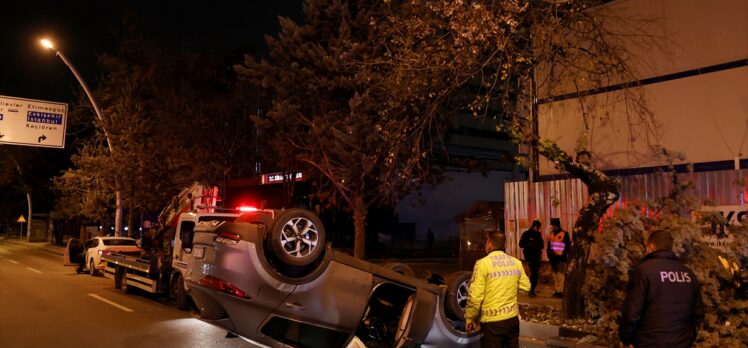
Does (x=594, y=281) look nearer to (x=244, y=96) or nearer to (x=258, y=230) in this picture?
(x=258, y=230)

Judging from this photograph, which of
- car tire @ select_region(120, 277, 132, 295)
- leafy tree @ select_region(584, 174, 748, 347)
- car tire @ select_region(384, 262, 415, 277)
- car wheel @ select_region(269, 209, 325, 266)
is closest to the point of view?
car wheel @ select_region(269, 209, 325, 266)

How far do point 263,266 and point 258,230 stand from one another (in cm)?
34

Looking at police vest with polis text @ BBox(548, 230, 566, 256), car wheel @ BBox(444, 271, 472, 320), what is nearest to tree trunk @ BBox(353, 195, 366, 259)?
police vest with polis text @ BBox(548, 230, 566, 256)

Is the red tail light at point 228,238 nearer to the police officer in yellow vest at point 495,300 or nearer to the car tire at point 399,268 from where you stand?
the police officer in yellow vest at point 495,300

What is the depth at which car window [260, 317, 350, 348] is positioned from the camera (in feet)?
19.0

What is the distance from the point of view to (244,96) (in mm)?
24406

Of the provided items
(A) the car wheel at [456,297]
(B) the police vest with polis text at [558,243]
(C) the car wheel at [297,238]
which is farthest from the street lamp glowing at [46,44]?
(A) the car wheel at [456,297]

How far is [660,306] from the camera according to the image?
4.52 meters

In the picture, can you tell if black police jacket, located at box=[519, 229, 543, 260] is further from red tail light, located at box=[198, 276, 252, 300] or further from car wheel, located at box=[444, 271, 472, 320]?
red tail light, located at box=[198, 276, 252, 300]

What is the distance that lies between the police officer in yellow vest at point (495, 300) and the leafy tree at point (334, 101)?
833 centimetres

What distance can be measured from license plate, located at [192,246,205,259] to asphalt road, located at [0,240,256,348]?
294 centimetres

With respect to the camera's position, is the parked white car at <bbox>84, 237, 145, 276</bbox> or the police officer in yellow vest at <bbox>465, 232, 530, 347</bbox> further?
the parked white car at <bbox>84, 237, 145, 276</bbox>

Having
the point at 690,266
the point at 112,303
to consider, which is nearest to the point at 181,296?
the point at 112,303

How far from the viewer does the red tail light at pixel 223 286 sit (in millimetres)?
5594
